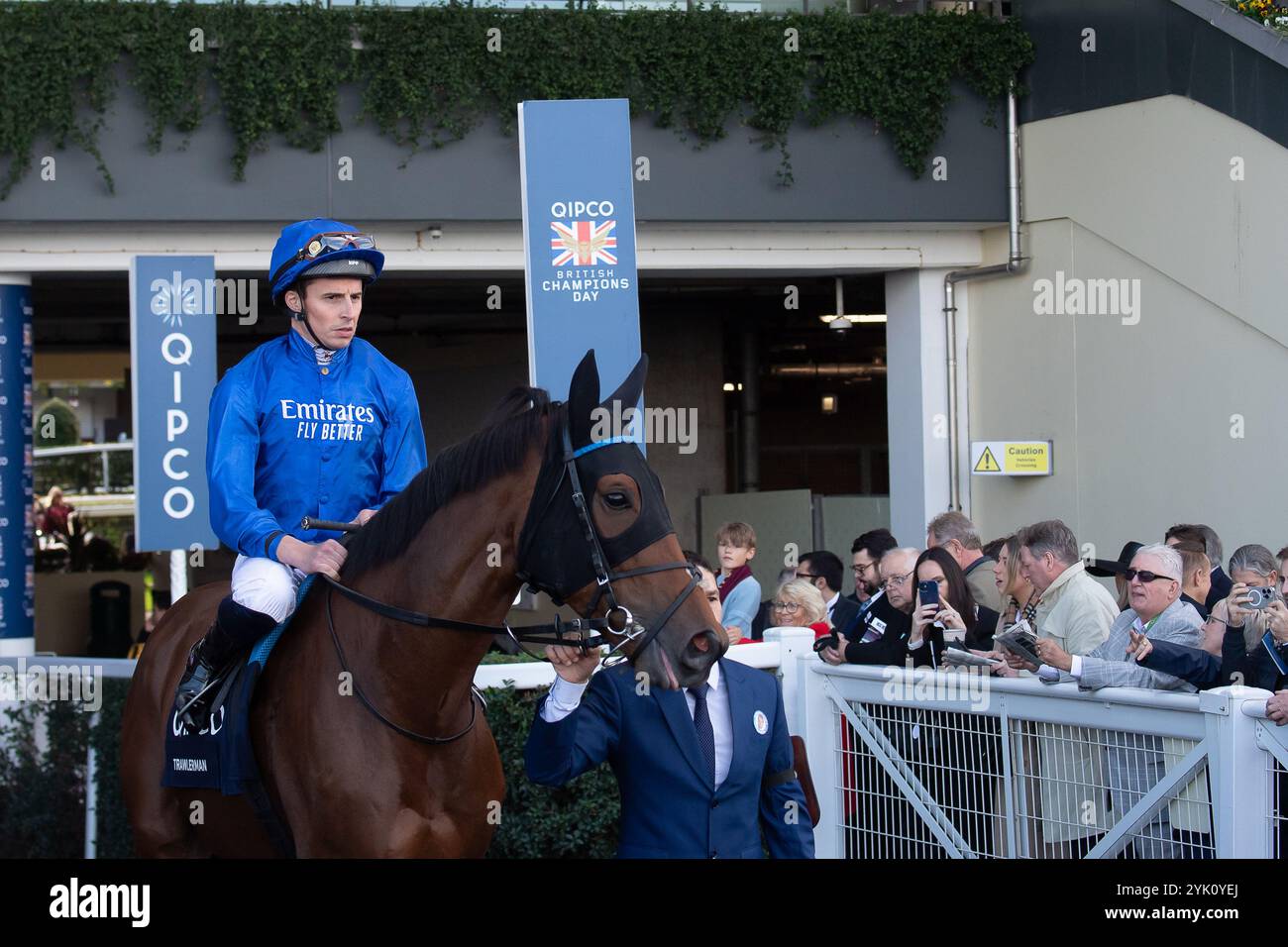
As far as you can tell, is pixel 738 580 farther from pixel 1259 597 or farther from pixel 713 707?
pixel 713 707

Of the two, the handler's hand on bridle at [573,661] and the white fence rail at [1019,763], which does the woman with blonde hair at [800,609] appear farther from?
the handler's hand on bridle at [573,661]

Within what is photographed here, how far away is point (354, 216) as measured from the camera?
9.12 meters

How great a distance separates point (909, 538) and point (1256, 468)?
9.29 ft

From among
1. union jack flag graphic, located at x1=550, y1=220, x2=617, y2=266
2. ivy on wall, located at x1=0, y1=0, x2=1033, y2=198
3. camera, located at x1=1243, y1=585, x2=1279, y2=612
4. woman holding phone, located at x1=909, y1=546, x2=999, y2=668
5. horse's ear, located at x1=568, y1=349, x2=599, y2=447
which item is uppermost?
ivy on wall, located at x1=0, y1=0, x2=1033, y2=198

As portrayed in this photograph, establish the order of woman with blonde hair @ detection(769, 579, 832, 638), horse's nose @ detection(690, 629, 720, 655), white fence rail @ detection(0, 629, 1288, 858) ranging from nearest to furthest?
horse's nose @ detection(690, 629, 720, 655), white fence rail @ detection(0, 629, 1288, 858), woman with blonde hair @ detection(769, 579, 832, 638)

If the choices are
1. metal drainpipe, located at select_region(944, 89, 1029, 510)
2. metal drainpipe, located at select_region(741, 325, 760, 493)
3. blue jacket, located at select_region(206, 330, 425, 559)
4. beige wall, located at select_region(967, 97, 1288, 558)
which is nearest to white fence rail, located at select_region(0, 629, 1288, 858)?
blue jacket, located at select_region(206, 330, 425, 559)

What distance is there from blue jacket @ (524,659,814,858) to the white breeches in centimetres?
64

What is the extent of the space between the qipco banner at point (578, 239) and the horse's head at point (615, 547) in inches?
138

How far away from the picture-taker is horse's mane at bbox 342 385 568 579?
2.91m

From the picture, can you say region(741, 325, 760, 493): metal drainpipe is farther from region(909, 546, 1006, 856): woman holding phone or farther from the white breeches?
the white breeches

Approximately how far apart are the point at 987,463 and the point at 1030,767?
6.20m
